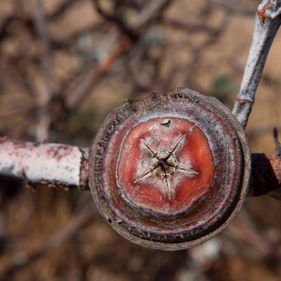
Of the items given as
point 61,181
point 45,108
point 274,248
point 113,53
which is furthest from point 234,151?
point 274,248

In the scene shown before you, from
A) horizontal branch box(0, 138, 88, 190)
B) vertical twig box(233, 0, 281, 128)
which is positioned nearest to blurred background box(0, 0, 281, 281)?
horizontal branch box(0, 138, 88, 190)

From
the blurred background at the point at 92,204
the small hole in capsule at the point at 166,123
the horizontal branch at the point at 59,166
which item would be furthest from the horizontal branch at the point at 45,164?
the blurred background at the point at 92,204

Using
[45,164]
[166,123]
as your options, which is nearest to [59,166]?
[45,164]

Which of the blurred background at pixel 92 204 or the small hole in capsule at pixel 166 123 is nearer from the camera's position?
the small hole in capsule at pixel 166 123

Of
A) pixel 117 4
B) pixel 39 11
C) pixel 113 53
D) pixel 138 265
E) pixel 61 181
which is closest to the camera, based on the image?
pixel 61 181

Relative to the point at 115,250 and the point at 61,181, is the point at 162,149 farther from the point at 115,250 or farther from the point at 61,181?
the point at 115,250

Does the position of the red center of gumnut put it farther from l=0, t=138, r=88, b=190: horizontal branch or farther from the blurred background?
the blurred background

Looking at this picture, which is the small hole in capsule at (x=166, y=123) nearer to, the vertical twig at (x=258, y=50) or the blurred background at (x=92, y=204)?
the vertical twig at (x=258, y=50)

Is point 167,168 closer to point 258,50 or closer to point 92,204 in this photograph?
point 258,50
